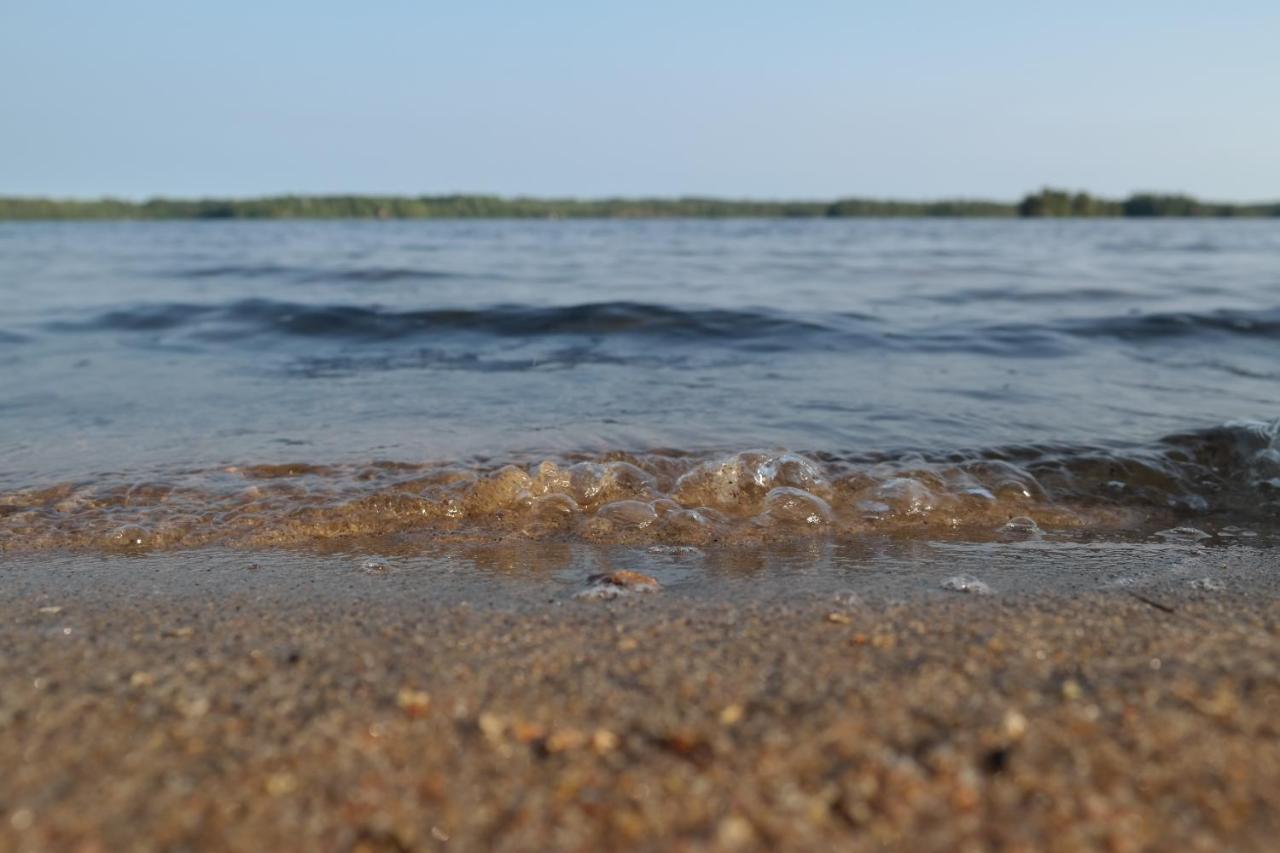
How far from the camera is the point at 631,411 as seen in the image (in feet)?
16.4

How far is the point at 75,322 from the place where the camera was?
8.68 metres

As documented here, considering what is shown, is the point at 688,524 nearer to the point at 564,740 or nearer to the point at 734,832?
the point at 564,740

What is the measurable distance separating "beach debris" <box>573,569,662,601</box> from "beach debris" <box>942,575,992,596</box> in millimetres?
764

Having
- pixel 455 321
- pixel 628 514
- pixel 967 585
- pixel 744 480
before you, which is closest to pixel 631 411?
pixel 744 480

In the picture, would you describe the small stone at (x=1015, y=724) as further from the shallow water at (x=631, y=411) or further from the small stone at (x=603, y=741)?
the shallow water at (x=631, y=411)

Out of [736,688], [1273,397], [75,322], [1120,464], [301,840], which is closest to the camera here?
[301,840]

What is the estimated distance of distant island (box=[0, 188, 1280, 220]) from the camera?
2117 inches

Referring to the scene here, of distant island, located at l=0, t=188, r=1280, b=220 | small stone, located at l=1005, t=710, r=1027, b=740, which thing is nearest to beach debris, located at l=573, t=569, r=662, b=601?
small stone, located at l=1005, t=710, r=1027, b=740

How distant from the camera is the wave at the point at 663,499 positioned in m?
3.16

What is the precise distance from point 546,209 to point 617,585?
6612 cm

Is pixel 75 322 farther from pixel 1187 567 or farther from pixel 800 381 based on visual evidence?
pixel 1187 567

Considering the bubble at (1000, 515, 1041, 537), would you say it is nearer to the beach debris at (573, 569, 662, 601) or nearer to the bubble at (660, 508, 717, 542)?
the bubble at (660, 508, 717, 542)

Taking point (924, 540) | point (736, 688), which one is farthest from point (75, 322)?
point (736, 688)

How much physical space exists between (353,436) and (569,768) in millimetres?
3259
